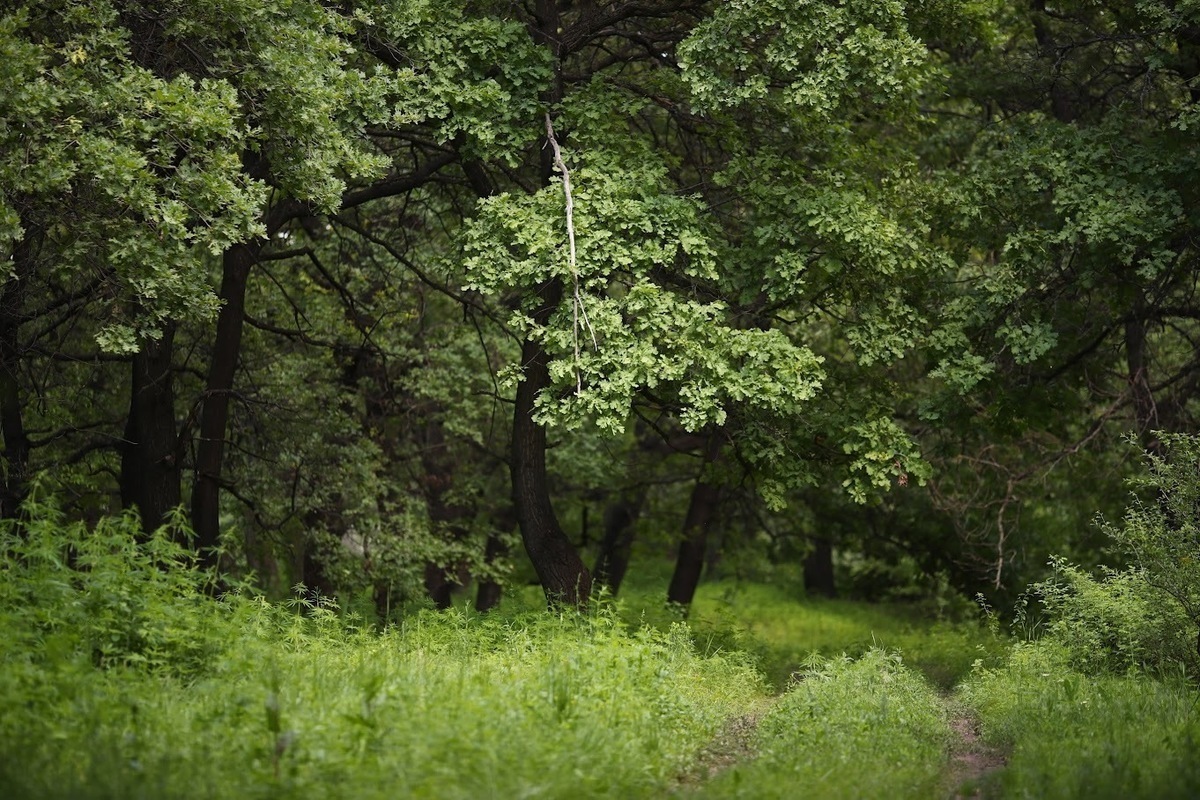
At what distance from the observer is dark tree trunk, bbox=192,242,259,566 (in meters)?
15.7

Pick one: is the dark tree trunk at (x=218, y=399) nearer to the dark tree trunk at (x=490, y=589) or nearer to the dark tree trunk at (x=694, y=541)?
the dark tree trunk at (x=694, y=541)

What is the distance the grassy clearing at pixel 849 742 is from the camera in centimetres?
806

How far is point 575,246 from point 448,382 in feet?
26.2

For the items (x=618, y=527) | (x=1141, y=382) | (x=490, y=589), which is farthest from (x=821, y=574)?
(x=1141, y=382)

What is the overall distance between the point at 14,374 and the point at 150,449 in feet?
6.70

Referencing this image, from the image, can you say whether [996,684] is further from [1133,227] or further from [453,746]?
[453,746]

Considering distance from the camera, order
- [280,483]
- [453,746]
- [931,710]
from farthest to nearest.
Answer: [280,483], [931,710], [453,746]

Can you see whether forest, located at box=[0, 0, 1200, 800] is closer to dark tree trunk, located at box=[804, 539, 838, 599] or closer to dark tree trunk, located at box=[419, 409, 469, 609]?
dark tree trunk, located at box=[419, 409, 469, 609]

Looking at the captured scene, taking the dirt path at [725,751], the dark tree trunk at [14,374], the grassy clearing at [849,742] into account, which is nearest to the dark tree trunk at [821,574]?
the grassy clearing at [849,742]

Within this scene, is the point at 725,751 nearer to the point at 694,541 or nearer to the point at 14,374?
the point at 14,374

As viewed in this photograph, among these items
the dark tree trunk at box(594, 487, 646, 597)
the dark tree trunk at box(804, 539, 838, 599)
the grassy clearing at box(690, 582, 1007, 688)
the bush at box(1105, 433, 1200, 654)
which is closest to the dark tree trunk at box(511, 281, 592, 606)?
the grassy clearing at box(690, 582, 1007, 688)

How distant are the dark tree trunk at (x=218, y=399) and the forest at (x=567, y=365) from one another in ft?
0.24

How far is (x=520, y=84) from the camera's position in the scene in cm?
1436

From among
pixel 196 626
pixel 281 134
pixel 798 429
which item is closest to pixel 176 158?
pixel 281 134
